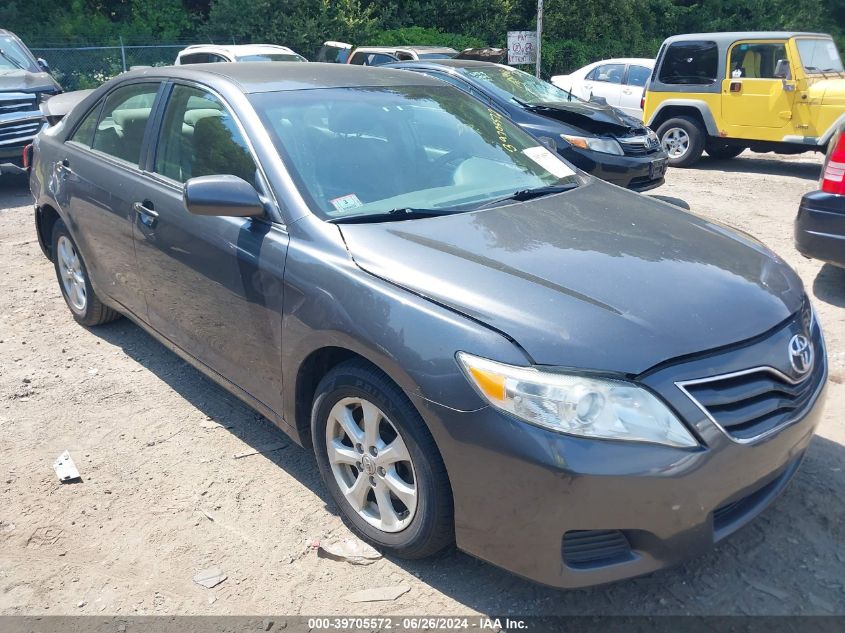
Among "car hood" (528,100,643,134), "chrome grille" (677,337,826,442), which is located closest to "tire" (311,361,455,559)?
"chrome grille" (677,337,826,442)

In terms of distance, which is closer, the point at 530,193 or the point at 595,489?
the point at 595,489

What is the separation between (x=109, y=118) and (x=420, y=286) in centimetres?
282

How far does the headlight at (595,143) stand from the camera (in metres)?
8.12

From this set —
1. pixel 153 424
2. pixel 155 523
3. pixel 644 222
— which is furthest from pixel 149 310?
pixel 644 222

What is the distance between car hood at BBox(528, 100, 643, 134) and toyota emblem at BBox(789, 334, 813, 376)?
6146mm

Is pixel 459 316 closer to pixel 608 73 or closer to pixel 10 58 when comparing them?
pixel 10 58

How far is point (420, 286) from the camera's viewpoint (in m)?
2.58

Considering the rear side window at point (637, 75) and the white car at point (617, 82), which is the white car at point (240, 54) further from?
the rear side window at point (637, 75)

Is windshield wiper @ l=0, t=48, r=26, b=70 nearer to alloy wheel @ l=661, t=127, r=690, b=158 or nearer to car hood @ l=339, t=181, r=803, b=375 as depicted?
alloy wheel @ l=661, t=127, r=690, b=158

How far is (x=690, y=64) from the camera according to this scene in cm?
1129

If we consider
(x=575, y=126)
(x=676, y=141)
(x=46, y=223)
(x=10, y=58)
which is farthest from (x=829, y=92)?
(x=10, y=58)

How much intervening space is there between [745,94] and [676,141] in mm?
1221

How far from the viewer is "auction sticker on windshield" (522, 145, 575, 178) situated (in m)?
3.82

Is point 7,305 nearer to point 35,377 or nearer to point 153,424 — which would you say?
point 35,377
